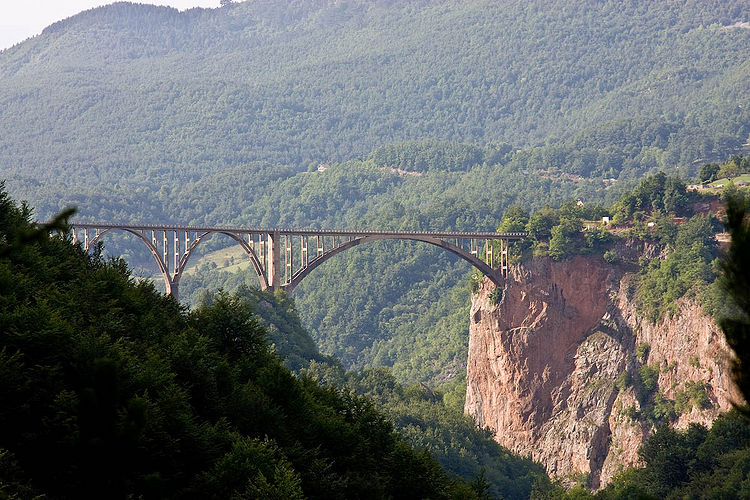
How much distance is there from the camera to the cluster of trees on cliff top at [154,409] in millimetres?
23125

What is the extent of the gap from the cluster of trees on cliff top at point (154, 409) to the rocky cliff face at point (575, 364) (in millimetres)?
43927

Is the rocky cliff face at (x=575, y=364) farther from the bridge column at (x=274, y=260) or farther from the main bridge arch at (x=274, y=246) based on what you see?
the bridge column at (x=274, y=260)

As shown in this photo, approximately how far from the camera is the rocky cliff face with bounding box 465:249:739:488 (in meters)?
83.7

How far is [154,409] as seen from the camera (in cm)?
2750

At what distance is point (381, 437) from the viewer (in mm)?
39344

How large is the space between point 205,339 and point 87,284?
12.8ft

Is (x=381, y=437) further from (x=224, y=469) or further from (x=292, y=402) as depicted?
(x=224, y=469)

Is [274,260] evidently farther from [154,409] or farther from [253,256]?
[154,409]

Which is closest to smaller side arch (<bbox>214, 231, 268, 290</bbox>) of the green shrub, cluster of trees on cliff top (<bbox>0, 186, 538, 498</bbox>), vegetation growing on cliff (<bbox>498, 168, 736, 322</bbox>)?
vegetation growing on cliff (<bbox>498, 168, 736, 322</bbox>)

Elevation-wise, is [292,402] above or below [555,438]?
above

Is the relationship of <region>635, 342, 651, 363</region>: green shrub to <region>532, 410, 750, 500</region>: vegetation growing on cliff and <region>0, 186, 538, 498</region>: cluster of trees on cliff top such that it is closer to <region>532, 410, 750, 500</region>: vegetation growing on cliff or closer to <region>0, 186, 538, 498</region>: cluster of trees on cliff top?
<region>532, 410, 750, 500</region>: vegetation growing on cliff

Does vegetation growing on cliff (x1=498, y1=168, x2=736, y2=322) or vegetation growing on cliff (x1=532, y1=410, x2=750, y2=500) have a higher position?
vegetation growing on cliff (x1=498, y1=168, x2=736, y2=322)

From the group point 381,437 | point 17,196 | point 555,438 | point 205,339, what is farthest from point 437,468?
point 17,196

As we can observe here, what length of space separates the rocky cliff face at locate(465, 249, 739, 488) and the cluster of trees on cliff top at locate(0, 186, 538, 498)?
144ft
